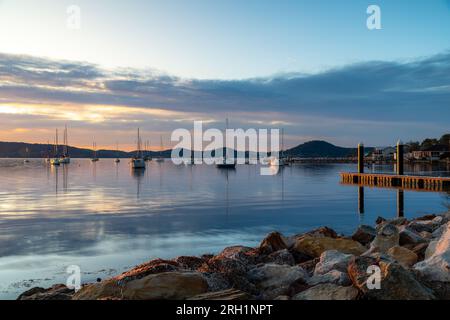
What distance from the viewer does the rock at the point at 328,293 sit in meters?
7.46

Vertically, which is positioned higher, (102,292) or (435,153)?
(435,153)

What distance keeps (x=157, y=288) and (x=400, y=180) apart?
55.6 m

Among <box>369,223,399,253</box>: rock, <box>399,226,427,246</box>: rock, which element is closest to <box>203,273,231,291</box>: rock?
<box>369,223,399,253</box>: rock

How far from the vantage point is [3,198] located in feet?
140

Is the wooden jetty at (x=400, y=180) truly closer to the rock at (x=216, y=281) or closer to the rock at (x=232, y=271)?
the rock at (x=232, y=271)

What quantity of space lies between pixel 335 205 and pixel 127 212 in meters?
18.0

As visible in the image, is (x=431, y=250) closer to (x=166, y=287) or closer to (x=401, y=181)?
(x=166, y=287)

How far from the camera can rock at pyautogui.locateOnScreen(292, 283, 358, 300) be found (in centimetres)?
746

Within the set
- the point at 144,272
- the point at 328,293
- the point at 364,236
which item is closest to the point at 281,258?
the point at 328,293

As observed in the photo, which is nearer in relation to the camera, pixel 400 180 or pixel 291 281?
pixel 291 281

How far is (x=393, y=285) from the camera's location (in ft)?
23.9

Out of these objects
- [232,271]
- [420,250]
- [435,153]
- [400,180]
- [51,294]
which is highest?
[435,153]
